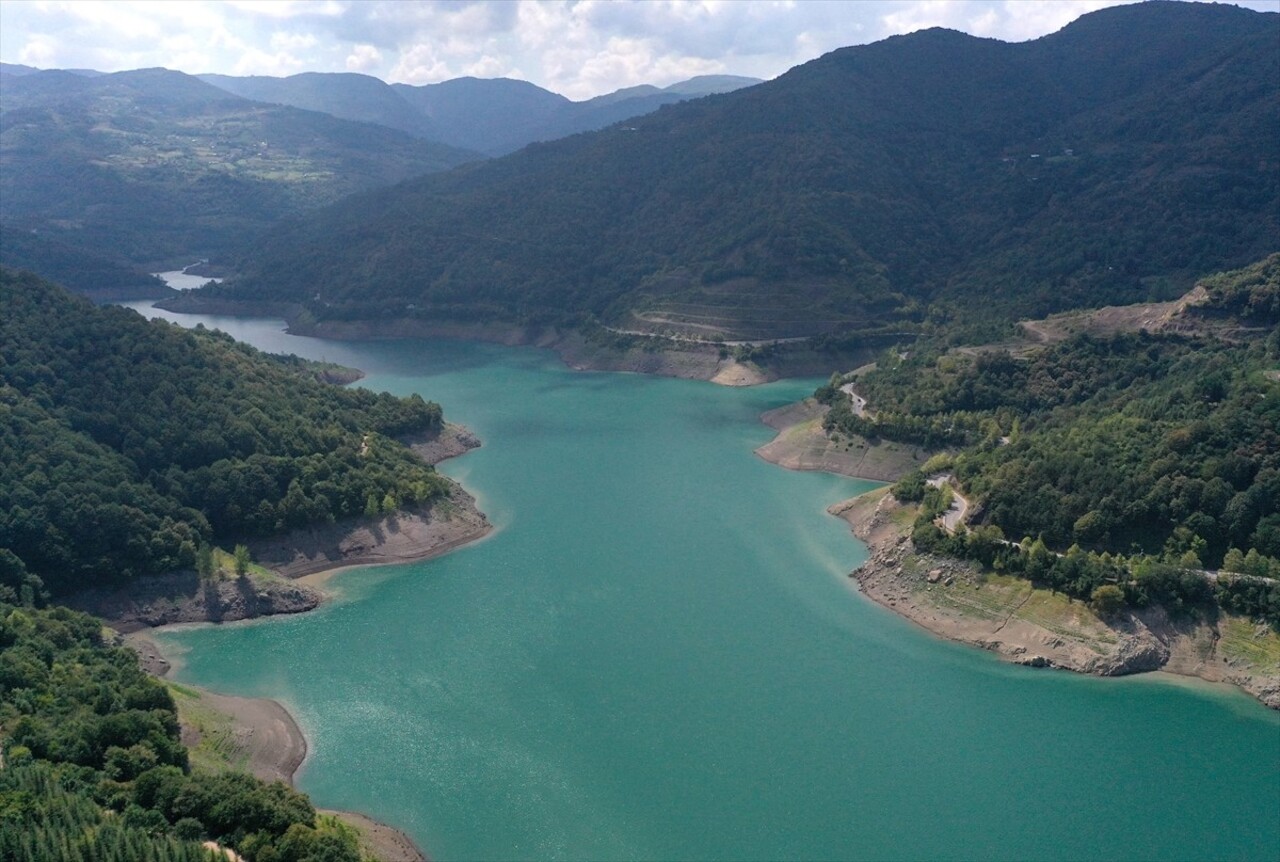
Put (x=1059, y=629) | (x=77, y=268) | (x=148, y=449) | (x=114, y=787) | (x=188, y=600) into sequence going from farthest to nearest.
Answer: (x=77, y=268)
(x=148, y=449)
(x=188, y=600)
(x=1059, y=629)
(x=114, y=787)

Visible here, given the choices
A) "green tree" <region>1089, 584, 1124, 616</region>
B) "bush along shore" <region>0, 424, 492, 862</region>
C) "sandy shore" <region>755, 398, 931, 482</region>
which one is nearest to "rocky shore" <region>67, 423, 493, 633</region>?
"bush along shore" <region>0, 424, 492, 862</region>

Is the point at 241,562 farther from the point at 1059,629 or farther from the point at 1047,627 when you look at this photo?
the point at 1059,629

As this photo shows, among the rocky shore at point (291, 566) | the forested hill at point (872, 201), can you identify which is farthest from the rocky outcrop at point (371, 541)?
the forested hill at point (872, 201)

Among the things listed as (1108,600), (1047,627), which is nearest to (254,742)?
(1047,627)

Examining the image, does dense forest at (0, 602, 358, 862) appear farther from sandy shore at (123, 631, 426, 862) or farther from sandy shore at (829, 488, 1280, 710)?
sandy shore at (829, 488, 1280, 710)

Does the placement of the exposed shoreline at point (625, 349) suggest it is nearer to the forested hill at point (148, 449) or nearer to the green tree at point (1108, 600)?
the forested hill at point (148, 449)

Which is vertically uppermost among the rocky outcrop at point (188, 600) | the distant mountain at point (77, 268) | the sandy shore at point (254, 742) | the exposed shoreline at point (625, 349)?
the distant mountain at point (77, 268)
